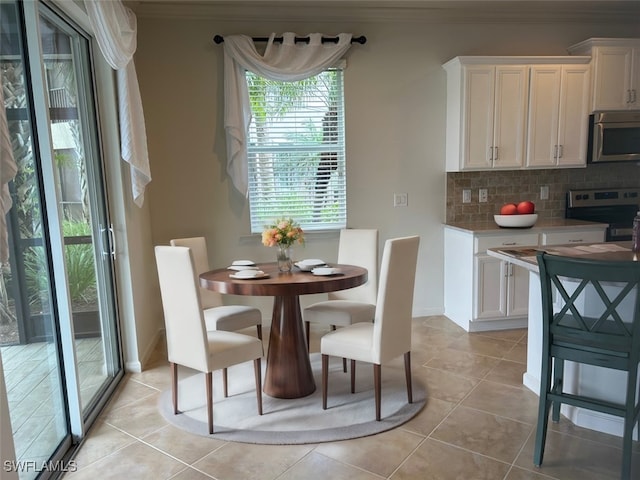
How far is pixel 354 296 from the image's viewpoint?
137 inches

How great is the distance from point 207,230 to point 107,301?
1210 mm

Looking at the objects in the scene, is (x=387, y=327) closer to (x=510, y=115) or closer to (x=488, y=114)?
(x=488, y=114)

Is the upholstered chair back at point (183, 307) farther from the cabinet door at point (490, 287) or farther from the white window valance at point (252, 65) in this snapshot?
the cabinet door at point (490, 287)

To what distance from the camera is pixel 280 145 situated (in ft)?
13.6

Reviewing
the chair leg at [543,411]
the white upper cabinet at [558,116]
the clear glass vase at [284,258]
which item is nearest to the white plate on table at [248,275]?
the clear glass vase at [284,258]

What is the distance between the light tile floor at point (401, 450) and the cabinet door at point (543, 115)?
7.20 ft

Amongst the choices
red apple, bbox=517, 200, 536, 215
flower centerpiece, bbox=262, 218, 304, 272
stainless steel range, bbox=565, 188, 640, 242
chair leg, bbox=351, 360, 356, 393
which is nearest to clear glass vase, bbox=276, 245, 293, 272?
flower centerpiece, bbox=262, 218, 304, 272

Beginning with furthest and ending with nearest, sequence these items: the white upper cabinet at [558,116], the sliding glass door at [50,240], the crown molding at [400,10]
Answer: the white upper cabinet at [558,116] < the crown molding at [400,10] < the sliding glass door at [50,240]

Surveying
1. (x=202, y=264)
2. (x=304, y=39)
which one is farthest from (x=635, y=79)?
(x=202, y=264)

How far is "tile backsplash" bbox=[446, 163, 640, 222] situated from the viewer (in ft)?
14.4

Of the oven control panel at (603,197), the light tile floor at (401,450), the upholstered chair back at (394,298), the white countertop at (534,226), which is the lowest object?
the light tile floor at (401,450)

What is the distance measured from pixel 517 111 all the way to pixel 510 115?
7 centimetres

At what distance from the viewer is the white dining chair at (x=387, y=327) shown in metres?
2.51

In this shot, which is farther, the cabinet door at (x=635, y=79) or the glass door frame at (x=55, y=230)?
the cabinet door at (x=635, y=79)
